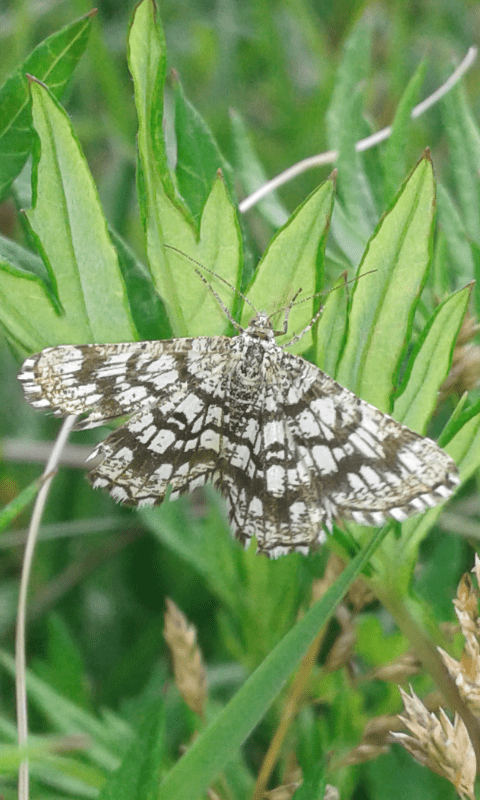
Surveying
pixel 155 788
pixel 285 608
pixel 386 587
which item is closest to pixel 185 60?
pixel 285 608

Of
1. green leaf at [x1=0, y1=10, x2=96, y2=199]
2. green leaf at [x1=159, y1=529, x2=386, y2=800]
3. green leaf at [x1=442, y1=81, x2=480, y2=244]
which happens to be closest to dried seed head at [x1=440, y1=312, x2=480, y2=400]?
green leaf at [x1=442, y1=81, x2=480, y2=244]

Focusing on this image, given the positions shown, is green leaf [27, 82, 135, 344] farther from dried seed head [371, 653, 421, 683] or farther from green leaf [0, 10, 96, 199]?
dried seed head [371, 653, 421, 683]

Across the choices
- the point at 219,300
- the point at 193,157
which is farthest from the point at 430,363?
the point at 193,157

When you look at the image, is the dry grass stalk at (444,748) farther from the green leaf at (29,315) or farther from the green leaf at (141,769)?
the green leaf at (29,315)

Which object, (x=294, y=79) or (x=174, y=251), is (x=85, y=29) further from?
(x=294, y=79)

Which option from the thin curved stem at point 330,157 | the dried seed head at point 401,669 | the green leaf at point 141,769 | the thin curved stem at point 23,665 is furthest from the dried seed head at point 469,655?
the thin curved stem at point 330,157
